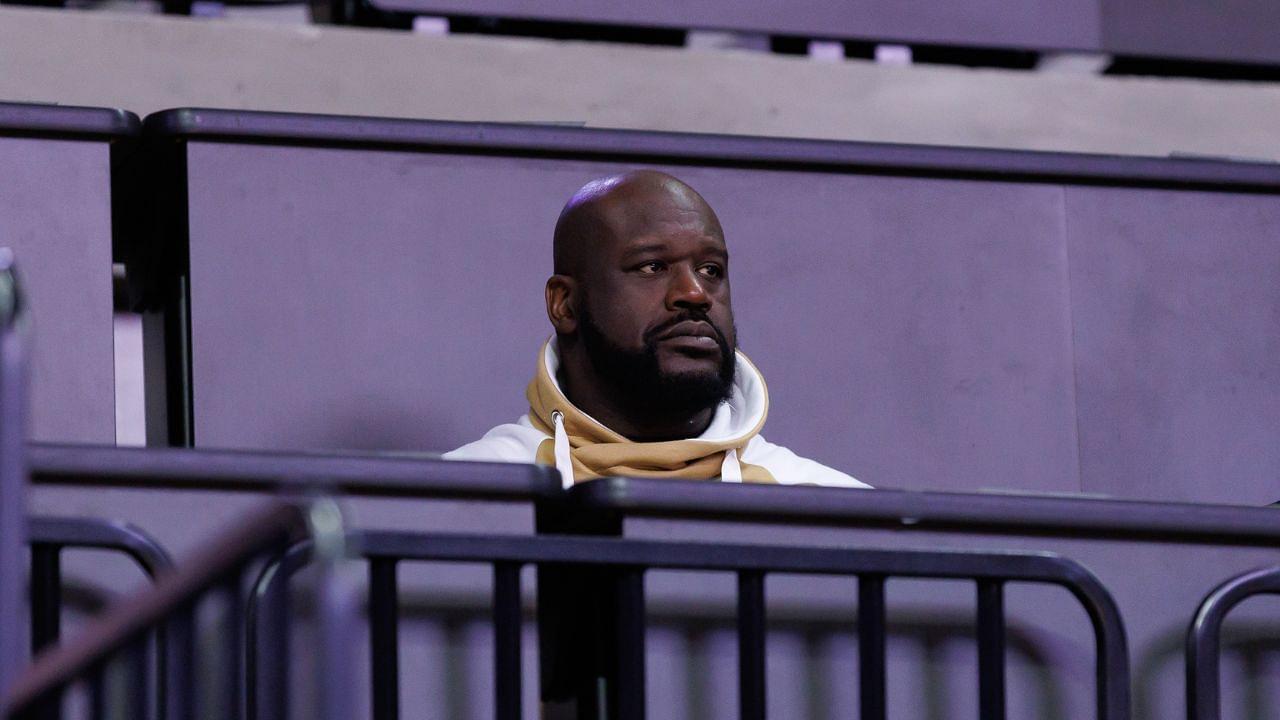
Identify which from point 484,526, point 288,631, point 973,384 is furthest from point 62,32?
point 288,631

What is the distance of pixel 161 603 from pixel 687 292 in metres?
1.23

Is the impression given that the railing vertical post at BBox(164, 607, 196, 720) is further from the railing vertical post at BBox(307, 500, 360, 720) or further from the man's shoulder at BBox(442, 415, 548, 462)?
the man's shoulder at BBox(442, 415, 548, 462)

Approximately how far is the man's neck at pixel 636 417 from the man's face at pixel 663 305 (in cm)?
2

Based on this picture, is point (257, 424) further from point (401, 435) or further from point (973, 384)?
point (973, 384)

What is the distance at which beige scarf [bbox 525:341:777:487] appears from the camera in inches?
81.8

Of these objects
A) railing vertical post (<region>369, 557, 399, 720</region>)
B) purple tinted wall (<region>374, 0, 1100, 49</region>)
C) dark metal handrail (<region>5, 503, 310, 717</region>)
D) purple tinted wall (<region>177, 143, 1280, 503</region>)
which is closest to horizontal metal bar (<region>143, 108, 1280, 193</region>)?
purple tinted wall (<region>177, 143, 1280, 503</region>)

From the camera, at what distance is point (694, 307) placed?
2.17 m

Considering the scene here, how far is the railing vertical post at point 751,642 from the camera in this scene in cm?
137

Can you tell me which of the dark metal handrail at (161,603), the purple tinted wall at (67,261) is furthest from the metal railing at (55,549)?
the purple tinted wall at (67,261)

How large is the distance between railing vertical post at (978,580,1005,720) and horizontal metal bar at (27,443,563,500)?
367mm

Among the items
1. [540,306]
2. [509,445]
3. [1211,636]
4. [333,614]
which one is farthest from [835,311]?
[333,614]

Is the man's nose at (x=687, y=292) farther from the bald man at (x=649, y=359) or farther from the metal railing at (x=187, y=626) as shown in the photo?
the metal railing at (x=187, y=626)

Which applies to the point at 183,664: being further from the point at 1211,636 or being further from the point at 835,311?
the point at 835,311

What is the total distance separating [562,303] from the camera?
2.29 m
